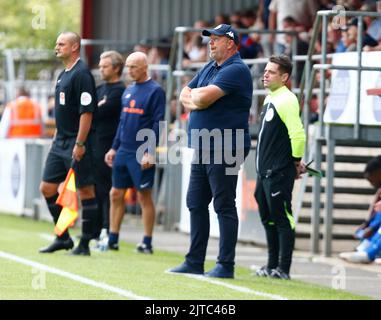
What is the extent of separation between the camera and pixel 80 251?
1338cm

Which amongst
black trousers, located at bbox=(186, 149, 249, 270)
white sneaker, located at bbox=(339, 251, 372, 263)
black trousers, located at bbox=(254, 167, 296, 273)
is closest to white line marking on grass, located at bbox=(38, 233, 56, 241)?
white sneaker, located at bbox=(339, 251, 372, 263)

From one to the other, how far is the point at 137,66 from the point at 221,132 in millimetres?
2867

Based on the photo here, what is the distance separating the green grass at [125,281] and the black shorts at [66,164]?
0.79 m

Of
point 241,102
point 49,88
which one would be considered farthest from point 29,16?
point 241,102

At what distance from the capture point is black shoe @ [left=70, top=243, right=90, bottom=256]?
13.4 m

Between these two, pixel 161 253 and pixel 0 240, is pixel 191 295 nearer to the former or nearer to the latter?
pixel 161 253

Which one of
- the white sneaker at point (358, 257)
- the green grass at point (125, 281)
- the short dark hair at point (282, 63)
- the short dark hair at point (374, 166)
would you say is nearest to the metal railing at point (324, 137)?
the short dark hair at point (374, 166)

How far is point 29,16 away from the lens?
157 ft

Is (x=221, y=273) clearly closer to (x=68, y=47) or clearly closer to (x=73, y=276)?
(x=73, y=276)

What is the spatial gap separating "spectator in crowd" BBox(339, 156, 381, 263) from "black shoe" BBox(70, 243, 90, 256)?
9.56ft

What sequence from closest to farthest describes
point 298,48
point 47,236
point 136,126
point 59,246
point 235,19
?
point 59,246 < point 136,126 < point 47,236 < point 298,48 < point 235,19

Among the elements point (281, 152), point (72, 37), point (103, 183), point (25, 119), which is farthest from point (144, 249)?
point (25, 119)

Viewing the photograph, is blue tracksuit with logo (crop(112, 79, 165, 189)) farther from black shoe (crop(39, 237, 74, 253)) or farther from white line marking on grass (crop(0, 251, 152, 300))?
white line marking on grass (crop(0, 251, 152, 300))
